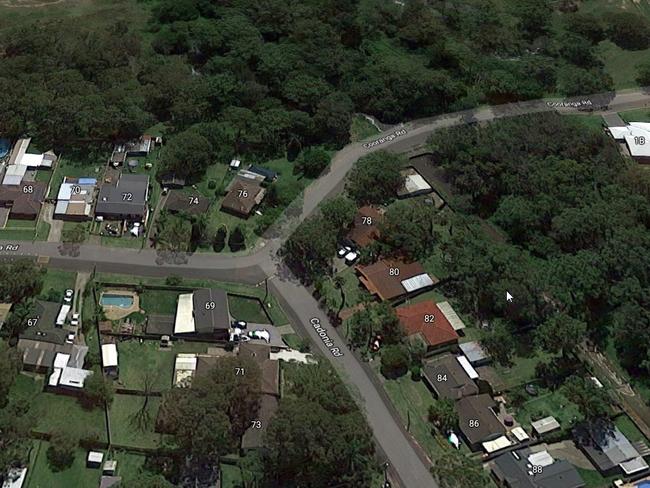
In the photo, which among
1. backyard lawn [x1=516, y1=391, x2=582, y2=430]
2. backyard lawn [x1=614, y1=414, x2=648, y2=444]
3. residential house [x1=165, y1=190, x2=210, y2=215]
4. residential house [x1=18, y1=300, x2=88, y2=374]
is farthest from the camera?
residential house [x1=165, y1=190, x2=210, y2=215]

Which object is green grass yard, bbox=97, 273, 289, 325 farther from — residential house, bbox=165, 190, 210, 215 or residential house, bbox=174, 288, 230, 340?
residential house, bbox=165, 190, 210, 215

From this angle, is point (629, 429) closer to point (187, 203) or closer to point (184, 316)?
point (184, 316)

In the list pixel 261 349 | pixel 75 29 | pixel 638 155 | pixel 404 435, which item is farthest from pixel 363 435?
pixel 75 29

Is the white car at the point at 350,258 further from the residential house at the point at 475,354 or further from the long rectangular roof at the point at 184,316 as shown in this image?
the long rectangular roof at the point at 184,316

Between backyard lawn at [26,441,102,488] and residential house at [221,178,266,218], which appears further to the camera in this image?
residential house at [221,178,266,218]

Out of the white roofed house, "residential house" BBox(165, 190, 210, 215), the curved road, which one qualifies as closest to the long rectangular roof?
the curved road

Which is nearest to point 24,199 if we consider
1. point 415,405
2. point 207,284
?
point 207,284
